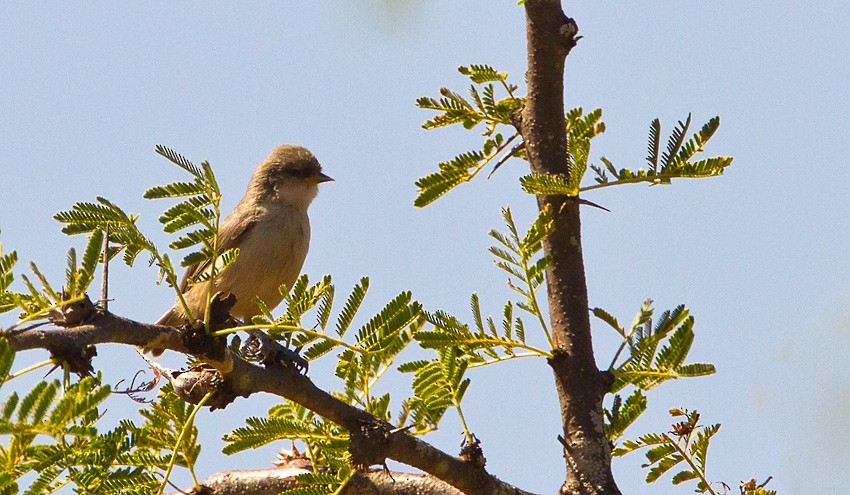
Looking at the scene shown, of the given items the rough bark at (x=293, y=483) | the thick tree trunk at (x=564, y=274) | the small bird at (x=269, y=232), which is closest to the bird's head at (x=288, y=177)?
the small bird at (x=269, y=232)

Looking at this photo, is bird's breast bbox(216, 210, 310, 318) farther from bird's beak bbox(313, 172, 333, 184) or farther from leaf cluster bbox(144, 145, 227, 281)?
leaf cluster bbox(144, 145, 227, 281)

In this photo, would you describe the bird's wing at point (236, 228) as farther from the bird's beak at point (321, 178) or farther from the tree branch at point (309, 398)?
the tree branch at point (309, 398)

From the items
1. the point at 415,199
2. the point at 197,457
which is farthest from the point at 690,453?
the point at 197,457

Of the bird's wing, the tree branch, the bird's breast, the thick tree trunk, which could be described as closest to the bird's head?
the bird's wing

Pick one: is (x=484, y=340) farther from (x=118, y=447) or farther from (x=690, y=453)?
(x=118, y=447)

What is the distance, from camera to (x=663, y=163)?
428cm

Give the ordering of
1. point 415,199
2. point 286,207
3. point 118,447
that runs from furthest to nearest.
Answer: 1. point 286,207
2. point 415,199
3. point 118,447

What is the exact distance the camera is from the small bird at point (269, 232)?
24.1 feet

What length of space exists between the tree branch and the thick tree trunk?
14.6 inches

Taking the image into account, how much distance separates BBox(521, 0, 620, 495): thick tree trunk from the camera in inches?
172

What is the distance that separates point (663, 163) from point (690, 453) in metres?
1.30

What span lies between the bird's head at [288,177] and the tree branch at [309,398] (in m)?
4.23

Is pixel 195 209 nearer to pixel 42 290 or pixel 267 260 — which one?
pixel 42 290

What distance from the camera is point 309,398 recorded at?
408 centimetres
